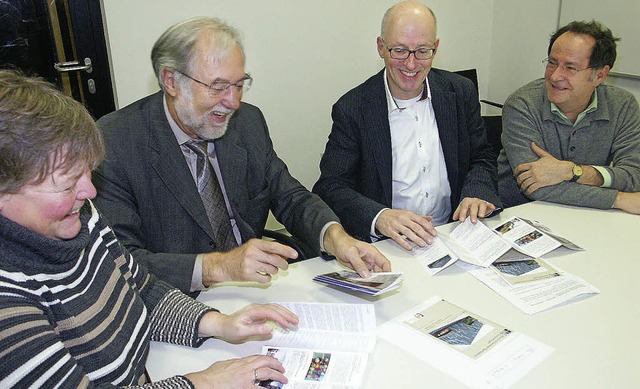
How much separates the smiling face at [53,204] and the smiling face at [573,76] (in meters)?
2.04

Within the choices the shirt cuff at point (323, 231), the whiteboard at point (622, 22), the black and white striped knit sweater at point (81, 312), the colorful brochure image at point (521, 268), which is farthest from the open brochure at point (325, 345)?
the whiteboard at point (622, 22)

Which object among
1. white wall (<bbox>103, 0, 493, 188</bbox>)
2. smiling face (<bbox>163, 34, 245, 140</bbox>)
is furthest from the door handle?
smiling face (<bbox>163, 34, 245, 140</bbox>)

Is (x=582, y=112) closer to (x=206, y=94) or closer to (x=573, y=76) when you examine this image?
(x=573, y=76)

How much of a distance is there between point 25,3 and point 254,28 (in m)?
1.25

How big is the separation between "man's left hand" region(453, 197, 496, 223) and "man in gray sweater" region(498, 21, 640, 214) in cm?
33

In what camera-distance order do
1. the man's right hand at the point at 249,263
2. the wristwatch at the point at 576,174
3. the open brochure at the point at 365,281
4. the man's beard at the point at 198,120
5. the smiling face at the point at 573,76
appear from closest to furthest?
the open brochure at the point at 365,281
the man's right hand at the point at 249,263
the man's beard at the point at 198,120
the wristwatch at the point at 576,174
the smiling face at the point at 573,76

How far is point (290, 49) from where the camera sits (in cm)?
347

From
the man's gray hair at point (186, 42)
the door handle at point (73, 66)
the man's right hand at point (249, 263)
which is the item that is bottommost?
the man's right hand at point (249, 263)

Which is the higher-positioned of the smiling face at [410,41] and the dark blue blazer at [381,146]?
the smiling face at [410,41]

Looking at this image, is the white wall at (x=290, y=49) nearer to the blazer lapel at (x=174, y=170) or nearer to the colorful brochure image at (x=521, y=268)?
the blazer lapel at (x=174, y=170)

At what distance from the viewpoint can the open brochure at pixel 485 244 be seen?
1778 millimetres

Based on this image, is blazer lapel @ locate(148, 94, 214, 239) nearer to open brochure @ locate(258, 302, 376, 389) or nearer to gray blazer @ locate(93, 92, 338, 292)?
gray blazer @ locate(93, 92, 338, 292)

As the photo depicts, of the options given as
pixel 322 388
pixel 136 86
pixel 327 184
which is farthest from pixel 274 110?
pixel 322 388

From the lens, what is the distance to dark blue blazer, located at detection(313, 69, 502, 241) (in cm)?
235
